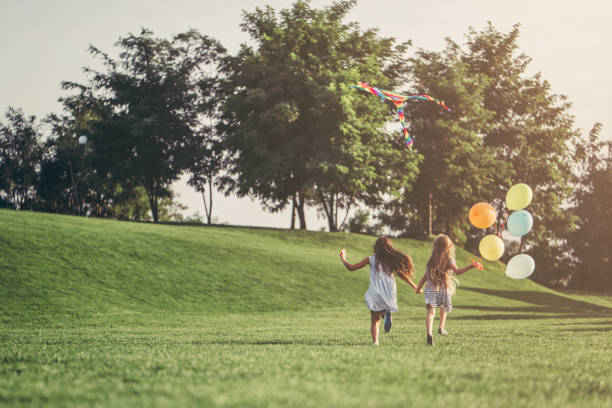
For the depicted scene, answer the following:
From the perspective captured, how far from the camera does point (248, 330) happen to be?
15.9 meters

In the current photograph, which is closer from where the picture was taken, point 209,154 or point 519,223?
point 519,223

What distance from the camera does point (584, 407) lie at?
16.5ft

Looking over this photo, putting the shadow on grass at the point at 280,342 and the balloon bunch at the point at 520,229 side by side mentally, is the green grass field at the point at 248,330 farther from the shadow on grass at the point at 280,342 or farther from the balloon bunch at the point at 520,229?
the balloon bunch at the point at 520,229

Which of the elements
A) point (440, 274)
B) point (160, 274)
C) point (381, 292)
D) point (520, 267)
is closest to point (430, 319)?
point (440, 274)

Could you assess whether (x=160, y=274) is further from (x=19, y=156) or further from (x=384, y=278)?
(x=19, y=156)

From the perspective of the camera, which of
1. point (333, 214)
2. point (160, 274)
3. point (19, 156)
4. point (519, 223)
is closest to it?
point (519, 223)

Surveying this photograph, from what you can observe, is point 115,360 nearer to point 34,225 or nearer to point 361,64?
point 34,225

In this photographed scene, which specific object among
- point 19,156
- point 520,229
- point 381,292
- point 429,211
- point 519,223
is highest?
point 19,156

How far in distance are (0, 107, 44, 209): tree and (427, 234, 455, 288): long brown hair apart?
59138 mm

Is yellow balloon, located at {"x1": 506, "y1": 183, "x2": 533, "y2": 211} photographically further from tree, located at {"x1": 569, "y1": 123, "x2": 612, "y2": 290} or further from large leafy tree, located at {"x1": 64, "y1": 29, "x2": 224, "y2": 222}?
tree, located at {"x1": 569, "y1": 123, "x2": 612, "y2": 290}

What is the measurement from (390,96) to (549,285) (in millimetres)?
61606

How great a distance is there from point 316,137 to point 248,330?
91.2 feet

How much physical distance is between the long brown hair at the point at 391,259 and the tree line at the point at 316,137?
2505 centimetres

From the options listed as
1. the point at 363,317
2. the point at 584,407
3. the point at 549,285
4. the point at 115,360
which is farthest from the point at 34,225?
the point at 549,285
